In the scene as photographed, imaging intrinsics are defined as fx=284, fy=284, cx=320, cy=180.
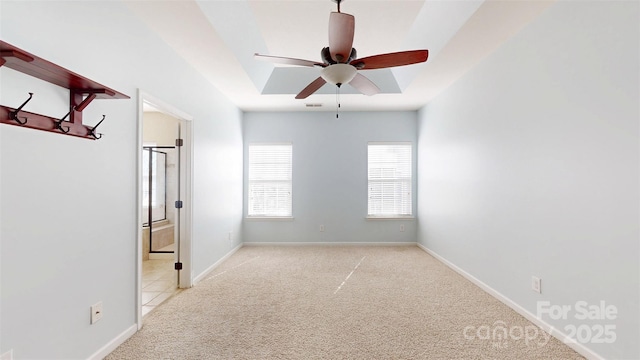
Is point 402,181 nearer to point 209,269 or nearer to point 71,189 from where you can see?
point 209,269

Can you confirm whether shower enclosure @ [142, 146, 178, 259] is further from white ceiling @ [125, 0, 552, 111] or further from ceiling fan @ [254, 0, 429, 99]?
ceiling fan @ [254, 0, 429, 99]

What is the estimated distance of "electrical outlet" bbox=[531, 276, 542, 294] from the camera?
2.44 meters

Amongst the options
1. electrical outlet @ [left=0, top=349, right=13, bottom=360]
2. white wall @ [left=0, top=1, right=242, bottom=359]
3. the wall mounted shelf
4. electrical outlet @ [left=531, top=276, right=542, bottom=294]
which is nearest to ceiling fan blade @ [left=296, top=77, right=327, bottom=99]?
white wall @ [left=0, top=1, right=242, bottom=359]

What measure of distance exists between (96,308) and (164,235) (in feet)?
10.5

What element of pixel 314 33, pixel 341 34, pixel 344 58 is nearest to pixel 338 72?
pixel 344 58

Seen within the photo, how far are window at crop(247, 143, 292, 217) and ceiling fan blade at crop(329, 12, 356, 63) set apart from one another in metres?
3.49

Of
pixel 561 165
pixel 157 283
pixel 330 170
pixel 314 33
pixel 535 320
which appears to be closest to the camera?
pixel 561 165

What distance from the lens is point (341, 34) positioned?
1.95 metres

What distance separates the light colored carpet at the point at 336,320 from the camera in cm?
210

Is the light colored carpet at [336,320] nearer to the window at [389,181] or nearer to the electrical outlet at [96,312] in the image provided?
the electrical outlet at [96,312]

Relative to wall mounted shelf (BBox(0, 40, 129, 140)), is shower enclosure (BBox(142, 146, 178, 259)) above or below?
below

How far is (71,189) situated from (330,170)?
4.10 meters

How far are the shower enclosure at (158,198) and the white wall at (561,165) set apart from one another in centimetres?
458

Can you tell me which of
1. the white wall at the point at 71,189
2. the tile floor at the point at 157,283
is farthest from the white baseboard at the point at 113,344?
the tile floor at the point at 157,283
